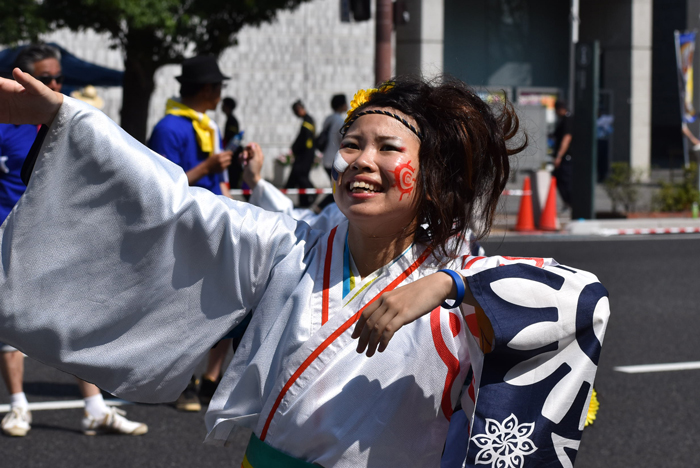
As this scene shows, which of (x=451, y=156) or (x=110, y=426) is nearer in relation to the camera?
(x=451, y=156)

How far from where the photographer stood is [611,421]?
4.38 metres

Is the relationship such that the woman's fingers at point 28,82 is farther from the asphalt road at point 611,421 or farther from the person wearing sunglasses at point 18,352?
the person wearing sunglasses at point 18,352

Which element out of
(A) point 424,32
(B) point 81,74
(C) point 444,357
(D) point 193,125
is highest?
(A) point 424,32

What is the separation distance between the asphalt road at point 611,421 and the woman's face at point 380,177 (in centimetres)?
79

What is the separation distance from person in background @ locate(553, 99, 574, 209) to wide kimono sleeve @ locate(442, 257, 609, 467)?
1108cm

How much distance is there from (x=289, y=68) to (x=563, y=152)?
7844 mm

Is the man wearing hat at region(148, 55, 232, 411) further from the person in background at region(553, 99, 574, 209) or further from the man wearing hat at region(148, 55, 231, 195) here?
the person in background at region(553, 99, 574, 209)

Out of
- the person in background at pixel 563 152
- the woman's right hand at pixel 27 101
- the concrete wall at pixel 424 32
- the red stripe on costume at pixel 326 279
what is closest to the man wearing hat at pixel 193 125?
the red stripe on costume at pixel 326 279

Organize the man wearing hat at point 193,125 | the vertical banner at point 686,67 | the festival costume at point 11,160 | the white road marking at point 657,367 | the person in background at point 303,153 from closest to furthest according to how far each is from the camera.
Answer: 1. the festival costume at point 11,160
2. the man wearing hat at point 193,125
3. the white road marking at point 657,367
4. the person in background at point 303,153
5. the vertical banner at point 686,67

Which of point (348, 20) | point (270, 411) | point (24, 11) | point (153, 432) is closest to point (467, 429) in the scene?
point (270, 411)

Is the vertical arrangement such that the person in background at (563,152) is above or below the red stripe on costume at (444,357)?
above

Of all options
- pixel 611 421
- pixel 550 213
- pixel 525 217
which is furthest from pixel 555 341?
pixel 550 213

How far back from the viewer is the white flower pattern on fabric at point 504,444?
1.65 metres

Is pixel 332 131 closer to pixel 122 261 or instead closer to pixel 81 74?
pixel 81 74
